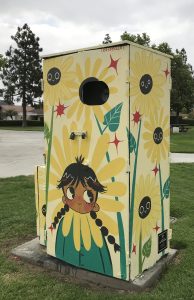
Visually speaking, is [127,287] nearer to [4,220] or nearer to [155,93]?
[155,93]

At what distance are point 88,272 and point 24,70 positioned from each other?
4742cm

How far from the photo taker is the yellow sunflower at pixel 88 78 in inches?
130

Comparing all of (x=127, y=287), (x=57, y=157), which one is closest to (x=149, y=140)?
(x=57, y=157)

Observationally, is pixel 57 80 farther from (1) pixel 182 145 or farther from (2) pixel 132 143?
(1) pixel 182 145

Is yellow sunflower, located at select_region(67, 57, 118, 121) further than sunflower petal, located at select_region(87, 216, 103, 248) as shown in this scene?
No

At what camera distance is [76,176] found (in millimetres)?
3605

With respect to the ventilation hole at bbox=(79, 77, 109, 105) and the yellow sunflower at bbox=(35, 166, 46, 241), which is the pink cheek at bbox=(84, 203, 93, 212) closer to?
the yellow sunflower at bbox=(35, 166, 46, 241)

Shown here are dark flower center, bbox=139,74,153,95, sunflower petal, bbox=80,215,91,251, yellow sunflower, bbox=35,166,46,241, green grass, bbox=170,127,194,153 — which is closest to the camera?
dark flower center, bbox=139,74,153,95

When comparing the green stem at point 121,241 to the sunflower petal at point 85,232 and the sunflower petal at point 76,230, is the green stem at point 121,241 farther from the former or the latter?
the sunflower petal at point 76,230

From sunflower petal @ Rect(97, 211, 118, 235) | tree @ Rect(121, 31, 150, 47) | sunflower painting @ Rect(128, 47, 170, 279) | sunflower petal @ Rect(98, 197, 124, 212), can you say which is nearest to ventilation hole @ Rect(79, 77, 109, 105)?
sunflower painting @ Rect(128, 47, 170, 279)

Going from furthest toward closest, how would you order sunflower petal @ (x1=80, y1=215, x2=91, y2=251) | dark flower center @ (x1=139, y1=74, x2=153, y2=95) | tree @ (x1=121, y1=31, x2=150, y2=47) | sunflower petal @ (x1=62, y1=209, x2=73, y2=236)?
tree @ (x1=121, y1=31, x2=150, y2=47) → sunflower petal @ (x1=62, y1=209, x2=73, y2=236) → sunflower petal @ (x1=80, y1=215, x2=91, y2=251) → dark flower center @ (x1=139, y1=74, x2=153, y2=95)

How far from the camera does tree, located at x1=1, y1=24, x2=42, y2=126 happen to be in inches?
1930

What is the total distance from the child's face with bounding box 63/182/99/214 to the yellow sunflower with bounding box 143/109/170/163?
64 centimetres

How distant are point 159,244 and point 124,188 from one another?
0.94 m
